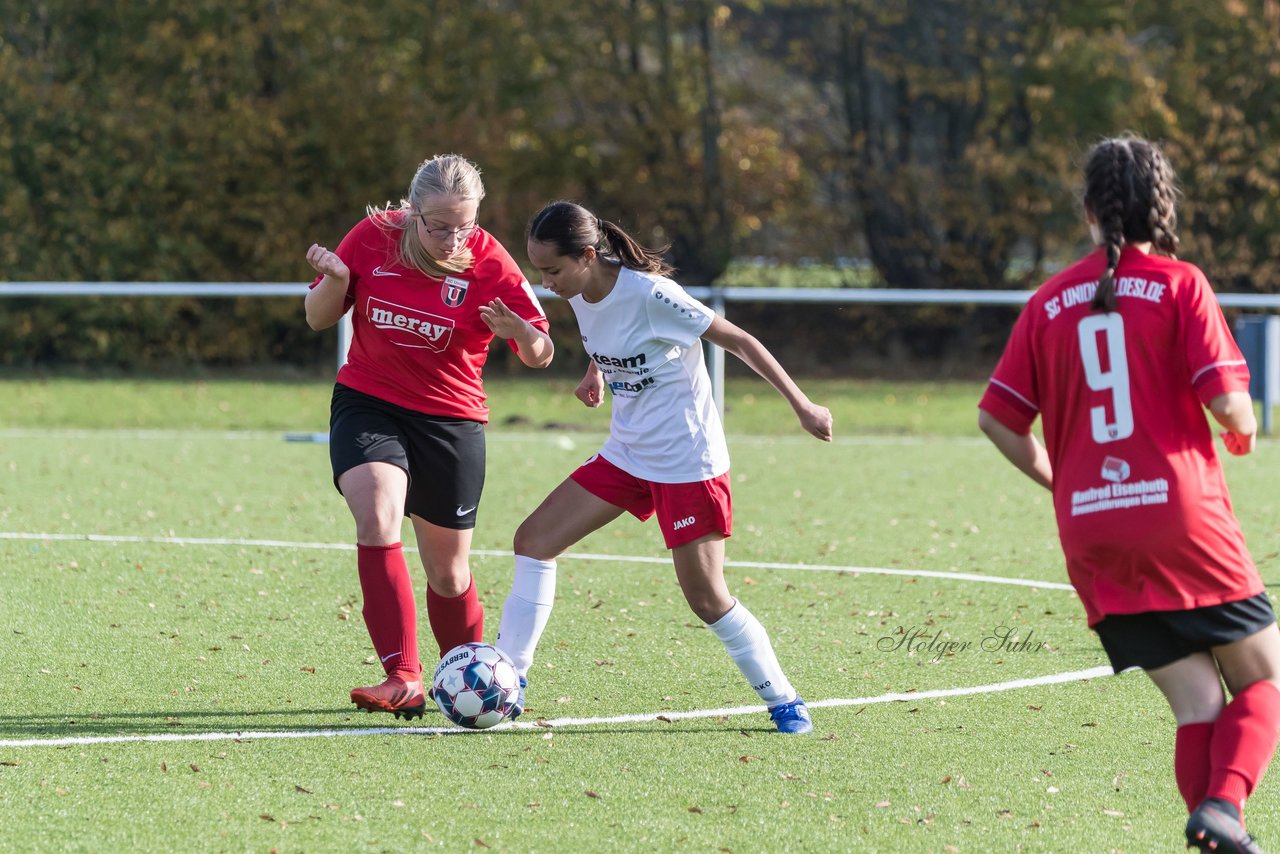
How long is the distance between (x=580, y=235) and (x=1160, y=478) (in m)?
2.16

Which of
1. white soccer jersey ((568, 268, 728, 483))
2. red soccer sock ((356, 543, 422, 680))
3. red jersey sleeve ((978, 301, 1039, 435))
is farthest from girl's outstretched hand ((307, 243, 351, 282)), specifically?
red jersey sleeve ((978, 301, 1039, 435))

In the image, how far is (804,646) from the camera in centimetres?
655

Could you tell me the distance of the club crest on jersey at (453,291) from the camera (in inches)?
211

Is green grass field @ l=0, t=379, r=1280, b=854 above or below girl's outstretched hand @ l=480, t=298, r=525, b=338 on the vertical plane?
below

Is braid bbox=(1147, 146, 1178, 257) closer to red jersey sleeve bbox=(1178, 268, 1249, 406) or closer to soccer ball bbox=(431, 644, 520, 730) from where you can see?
red jersey sleeve bbox=(1178, 268, 1249, 406)

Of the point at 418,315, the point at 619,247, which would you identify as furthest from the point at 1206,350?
the point at 418,315

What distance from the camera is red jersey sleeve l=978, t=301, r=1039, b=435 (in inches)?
143

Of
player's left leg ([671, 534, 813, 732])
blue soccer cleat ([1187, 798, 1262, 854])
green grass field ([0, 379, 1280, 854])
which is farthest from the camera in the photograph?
player's left leg ([671, 534, 813, 732])

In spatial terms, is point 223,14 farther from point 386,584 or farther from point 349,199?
point 386,584

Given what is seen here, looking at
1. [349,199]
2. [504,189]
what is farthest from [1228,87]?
[349,199]

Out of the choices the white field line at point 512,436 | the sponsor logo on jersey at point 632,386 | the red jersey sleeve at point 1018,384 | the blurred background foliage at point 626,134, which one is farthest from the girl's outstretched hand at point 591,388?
the blurred background foliage at point 626,134

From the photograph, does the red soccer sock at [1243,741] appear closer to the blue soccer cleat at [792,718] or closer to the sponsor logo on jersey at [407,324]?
the blue soccer cleat at [792,718]

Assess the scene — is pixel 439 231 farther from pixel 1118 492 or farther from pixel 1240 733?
pixel 1240 733

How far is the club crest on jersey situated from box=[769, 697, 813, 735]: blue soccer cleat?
1693 millimetres
